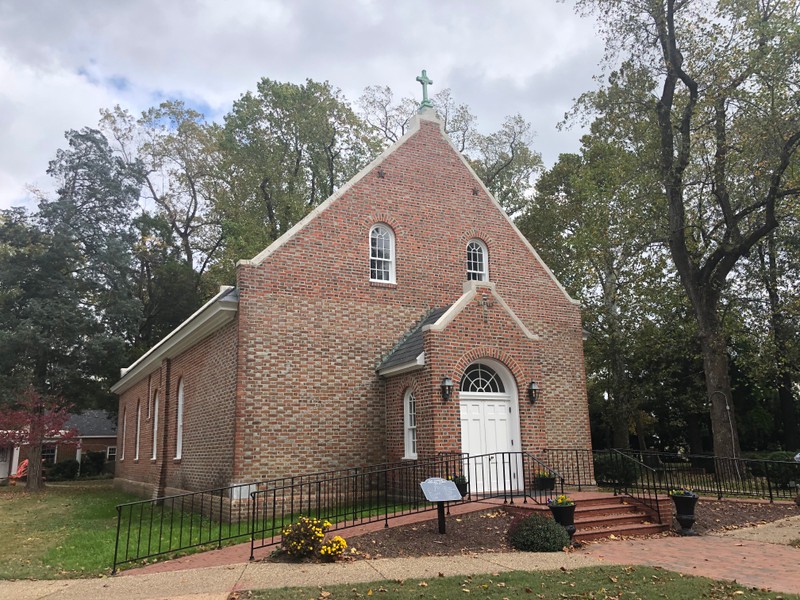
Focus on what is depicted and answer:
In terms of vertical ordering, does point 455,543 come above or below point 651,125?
below

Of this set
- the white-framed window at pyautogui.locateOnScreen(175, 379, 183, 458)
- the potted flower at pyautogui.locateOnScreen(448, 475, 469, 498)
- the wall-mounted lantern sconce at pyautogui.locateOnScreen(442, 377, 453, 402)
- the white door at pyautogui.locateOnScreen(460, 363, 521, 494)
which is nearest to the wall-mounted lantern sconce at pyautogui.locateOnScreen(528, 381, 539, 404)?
the white door at pyautogui.locateOnScreen(460, 363, 521, 494)

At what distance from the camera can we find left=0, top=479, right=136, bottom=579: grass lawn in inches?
364

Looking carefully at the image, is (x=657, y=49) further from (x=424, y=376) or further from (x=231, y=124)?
(x=231, y=124)

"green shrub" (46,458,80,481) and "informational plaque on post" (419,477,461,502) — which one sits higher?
"informational plaque on post" (419,477,461,502)

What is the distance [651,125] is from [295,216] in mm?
17250

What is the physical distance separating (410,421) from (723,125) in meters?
12.9

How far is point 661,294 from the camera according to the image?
25.0 meters

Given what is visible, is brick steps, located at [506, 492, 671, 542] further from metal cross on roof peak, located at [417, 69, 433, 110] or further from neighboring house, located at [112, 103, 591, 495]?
metal cross on roof peak, located at [417, 69, 433, 110]

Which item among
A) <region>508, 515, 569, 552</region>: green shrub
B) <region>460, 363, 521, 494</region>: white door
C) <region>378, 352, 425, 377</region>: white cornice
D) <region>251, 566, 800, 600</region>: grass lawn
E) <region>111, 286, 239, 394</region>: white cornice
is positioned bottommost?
<region>251, 566, 800, 600</region>: grass lawn

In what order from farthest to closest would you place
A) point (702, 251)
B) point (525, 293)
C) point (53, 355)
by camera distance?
point (53, 355)
point (702, 251)
point (525, 293)

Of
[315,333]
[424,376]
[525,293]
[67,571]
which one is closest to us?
[67,571]

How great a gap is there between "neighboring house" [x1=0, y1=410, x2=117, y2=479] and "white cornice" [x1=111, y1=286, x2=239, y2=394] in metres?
21.8

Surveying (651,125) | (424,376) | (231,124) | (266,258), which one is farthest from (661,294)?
(231,124)

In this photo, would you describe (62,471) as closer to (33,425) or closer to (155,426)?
(33,425)
